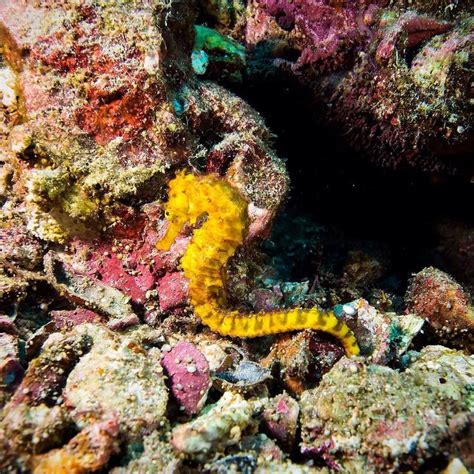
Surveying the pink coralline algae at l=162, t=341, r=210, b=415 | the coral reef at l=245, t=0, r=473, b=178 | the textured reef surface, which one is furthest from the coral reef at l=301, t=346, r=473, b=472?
the coral reef at l=245, t=0, r=473, b=178

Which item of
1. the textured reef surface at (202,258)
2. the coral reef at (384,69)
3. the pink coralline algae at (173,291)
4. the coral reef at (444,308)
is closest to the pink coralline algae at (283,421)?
the textured reef surface at (202,258)

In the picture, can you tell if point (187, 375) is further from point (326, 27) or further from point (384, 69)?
point (326, 27)

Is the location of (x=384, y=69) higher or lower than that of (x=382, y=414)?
higher

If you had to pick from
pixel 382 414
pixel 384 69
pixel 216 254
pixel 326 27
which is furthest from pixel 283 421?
pixel 326 27

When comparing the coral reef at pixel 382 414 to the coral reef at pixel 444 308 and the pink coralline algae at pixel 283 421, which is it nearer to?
the pink coralline algae at pixel 283 421

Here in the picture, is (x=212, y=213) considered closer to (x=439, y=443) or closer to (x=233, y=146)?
(x=233, y=146)
